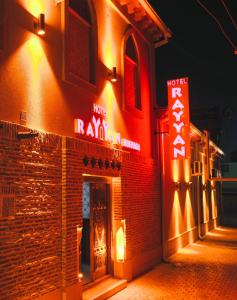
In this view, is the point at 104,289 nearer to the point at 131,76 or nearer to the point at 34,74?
the point at 34,74

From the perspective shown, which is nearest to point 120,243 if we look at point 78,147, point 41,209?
point 78,147

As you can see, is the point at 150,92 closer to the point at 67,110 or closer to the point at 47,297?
the point at 67,110

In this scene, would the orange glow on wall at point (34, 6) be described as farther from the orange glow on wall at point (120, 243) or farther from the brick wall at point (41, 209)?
the orange glow on wall at point (120, 243)

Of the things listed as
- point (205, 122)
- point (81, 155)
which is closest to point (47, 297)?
point (81, 155)

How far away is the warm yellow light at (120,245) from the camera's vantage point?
10.0m

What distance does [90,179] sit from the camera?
9.50 meters

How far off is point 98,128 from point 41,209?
3.19 meters

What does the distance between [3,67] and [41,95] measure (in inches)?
43.6

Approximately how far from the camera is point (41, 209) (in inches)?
274

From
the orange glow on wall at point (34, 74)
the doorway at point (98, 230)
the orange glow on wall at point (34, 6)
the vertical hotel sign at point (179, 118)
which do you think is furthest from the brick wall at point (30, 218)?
the vertical hotel sign at point (179, 118)

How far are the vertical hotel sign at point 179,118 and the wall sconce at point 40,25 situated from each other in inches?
257

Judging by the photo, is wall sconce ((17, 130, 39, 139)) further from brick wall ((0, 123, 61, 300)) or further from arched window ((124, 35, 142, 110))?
arched window ((124, 35, 142, 110))

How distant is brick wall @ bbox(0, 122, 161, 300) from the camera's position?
6141 mm

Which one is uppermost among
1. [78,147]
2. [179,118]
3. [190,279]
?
[179,118]
